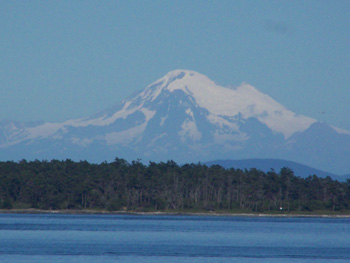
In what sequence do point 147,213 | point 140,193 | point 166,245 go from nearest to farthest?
point 166,245 < point 140,193 < point 147,213

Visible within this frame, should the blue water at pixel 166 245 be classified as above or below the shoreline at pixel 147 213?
below

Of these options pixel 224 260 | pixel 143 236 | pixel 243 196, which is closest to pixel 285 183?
pixel 243 196

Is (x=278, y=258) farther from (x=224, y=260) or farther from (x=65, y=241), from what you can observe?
(x=65, y=241)

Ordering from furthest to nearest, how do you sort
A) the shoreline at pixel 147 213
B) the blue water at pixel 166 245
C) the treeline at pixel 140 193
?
the shoreline at pixel 147 213
the treeline at pixel 140 193
the blue water at pixel 166 245

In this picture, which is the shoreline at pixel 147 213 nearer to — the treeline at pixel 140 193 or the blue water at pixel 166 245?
→ the treeline at pixel 140 193

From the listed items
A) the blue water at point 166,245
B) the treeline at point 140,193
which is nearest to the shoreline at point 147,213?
the treeline at point 140,193

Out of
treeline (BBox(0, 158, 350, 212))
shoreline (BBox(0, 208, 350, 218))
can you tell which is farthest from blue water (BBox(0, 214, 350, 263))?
shoreline (BBox(0, 208, 350, 218))

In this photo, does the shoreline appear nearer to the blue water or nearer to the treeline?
the treeline

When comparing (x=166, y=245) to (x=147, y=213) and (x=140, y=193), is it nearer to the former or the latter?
(x=140, y=193)

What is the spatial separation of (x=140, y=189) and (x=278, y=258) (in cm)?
11011

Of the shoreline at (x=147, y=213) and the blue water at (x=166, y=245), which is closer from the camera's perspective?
the blue water at (x=166, y=245)

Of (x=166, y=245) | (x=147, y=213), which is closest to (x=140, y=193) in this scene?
(x=147, y=213)

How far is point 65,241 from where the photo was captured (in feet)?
324

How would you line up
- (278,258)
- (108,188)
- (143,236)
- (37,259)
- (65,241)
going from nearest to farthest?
(37,259) → (278,258) → (65,241) → (143,236) → (108,188)
